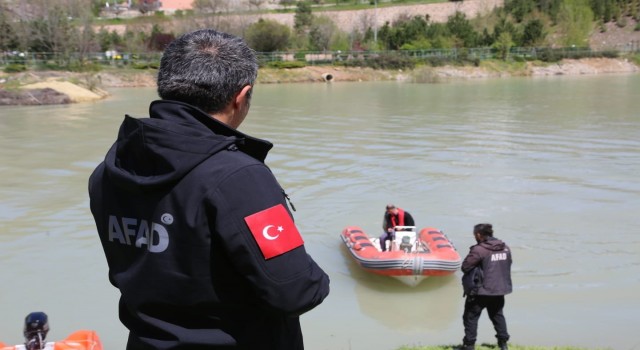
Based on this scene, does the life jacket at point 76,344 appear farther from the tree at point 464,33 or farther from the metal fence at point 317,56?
the tree at point 464,33

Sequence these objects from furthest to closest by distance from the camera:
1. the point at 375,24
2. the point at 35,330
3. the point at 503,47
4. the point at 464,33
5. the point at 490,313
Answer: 1. the point at 375,24
2. the point at 464,33
3. the point at 503,47
4. the point at 490,313
5. the point at 35,330

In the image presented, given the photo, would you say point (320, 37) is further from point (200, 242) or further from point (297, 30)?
point (200, 242)

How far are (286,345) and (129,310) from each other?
48 cm

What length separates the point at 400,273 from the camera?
344 inches

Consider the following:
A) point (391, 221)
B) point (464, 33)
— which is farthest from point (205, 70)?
point (464, 33)

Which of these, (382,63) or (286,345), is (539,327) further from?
(382,63)

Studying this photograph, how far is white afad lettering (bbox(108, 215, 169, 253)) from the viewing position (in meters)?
1.85

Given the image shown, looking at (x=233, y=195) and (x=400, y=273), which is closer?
(x=233, y=195)


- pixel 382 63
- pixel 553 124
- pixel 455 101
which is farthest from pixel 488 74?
pixel 553 124

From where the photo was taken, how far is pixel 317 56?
64562mm

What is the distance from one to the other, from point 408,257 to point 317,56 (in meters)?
57.3

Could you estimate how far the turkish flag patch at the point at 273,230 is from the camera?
173 cm

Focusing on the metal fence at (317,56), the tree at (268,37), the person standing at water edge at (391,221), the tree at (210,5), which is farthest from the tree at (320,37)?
the person standing at water edge at (391,221)

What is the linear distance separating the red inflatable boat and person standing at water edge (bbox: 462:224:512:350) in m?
2.34
